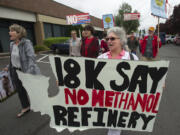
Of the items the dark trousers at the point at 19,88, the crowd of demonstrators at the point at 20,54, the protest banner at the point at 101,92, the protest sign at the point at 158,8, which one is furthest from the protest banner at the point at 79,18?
the protest banner at the point at 101,92

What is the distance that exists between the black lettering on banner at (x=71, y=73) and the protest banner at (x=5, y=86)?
4.04ft

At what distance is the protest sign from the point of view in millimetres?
4082

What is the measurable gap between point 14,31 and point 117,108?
221 cm

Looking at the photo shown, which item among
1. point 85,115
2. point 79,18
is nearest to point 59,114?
point 85,115

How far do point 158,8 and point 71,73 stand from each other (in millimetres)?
3820

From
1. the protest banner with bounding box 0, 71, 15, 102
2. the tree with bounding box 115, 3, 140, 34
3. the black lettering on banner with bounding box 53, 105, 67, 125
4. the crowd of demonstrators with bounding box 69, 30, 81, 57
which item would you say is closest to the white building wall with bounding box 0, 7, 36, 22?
the crowd of demonstrators with bounding box 69, 30, 81, 57

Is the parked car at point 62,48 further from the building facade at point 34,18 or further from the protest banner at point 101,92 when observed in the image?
the protest banner at point 101,92

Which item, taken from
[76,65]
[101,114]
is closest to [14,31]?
[76,65]

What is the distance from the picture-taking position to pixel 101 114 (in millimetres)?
1709

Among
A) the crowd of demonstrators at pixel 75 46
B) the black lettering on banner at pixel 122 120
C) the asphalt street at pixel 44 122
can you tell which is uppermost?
the crowd of demonstrators at pixel 75 46

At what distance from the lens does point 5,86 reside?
234 cm

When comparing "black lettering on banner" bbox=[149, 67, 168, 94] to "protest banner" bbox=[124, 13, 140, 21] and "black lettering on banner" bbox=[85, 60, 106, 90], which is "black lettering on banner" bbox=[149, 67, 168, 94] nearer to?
"black lettering on banner" bbox=[85, 60, 106, 90]

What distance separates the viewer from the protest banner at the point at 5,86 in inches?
87.4

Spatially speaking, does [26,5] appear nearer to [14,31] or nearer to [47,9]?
[47,9]
